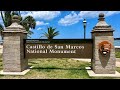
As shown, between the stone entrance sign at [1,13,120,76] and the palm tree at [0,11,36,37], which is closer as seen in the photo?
the stone entrance sign at [1,13,120,76]

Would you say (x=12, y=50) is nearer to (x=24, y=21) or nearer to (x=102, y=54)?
(x=102, y=54)

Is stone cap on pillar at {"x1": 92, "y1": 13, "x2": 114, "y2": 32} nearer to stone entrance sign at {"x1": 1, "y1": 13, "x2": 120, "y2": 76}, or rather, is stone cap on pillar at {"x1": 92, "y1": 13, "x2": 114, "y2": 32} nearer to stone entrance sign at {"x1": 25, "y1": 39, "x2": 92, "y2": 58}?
stone entrance sign at {"x1": 1, "y1": 13, "x2": 120, "y2": 76}

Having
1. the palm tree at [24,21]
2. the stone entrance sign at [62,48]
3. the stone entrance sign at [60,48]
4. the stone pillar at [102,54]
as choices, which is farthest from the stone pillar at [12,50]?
the palm tree at [24,21]

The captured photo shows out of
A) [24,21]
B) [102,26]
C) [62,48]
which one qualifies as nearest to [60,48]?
[62,48]

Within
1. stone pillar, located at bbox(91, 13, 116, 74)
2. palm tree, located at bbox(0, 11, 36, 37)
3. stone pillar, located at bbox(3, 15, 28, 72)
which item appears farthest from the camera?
palm tree, located at bbox(0, 11, 36, 37)

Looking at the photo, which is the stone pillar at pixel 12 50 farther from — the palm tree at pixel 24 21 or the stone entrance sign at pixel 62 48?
the palm tree at pixel 24 21

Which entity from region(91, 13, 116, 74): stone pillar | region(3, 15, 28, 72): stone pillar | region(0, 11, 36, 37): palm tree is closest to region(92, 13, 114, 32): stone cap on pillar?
region(91, 13, 116, 74): stone pillar

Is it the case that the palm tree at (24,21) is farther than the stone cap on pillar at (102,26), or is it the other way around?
the palm tree at (24,21)

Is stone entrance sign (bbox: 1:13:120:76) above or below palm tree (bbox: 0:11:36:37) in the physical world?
below

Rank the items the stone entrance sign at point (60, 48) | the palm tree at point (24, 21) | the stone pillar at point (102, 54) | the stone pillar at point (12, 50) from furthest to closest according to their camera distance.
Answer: the palm tree at point (24, 21) < the stone entrance sign at point (60, 48) < the stone pillar at point (12, 50) < the stone pillar at point (102, 54)

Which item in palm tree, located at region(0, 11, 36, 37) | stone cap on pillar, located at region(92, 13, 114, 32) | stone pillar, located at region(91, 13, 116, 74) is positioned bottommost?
stone pillar, located at region(91, 13, 116, 74)

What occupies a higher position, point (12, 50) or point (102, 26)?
point (102, 26)
